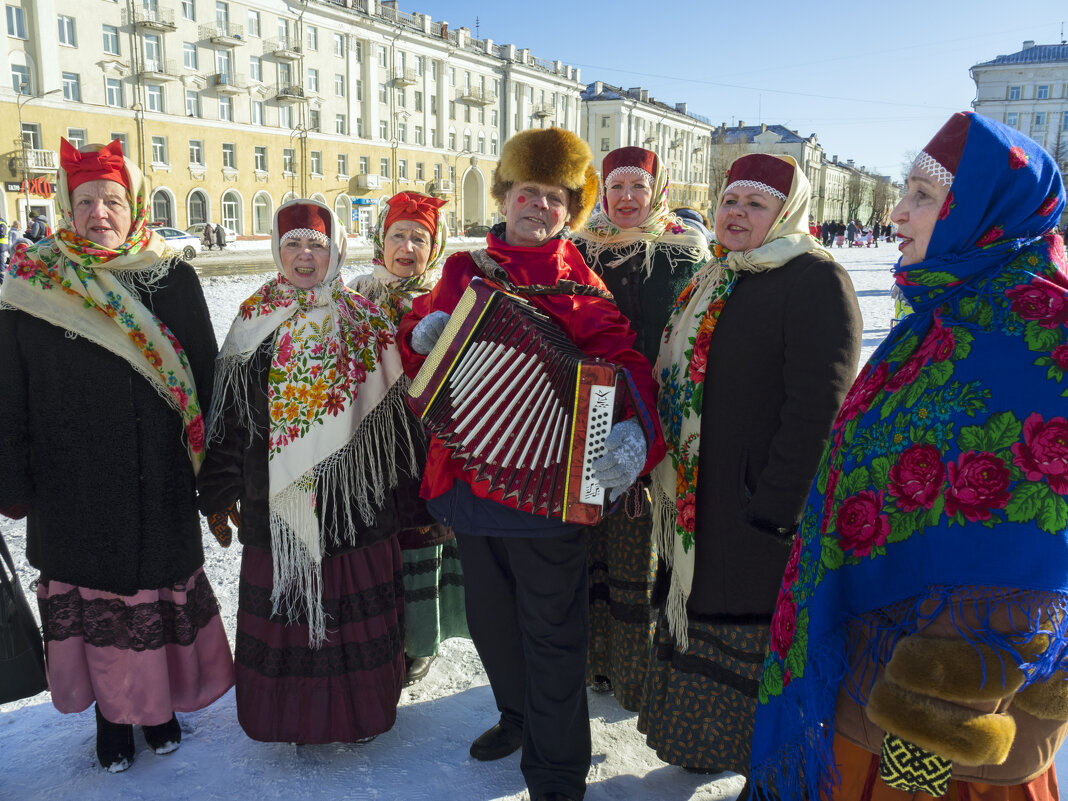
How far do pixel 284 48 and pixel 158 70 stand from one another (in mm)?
7080

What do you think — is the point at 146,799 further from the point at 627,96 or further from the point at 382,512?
the point at 627,96

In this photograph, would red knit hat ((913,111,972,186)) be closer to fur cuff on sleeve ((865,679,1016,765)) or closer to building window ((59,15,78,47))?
fur cuff on sleeve ((865,679,1016,765))

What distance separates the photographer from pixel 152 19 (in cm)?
3356

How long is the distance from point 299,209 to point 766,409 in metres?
1.75

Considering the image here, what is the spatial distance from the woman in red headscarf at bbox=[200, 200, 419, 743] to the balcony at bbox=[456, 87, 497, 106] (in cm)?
5124

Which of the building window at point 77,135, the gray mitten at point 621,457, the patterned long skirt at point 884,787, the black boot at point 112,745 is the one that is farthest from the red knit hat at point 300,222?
the building window at point 77,135

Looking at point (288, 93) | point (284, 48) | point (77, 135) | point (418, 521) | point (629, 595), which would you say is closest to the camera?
point (629, 595)

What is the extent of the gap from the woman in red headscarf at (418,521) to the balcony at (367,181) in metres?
42.5

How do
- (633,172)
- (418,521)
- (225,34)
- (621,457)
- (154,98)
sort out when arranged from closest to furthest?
(621,457)
(418,521)
(633,172)
(154,98)
(225,34)

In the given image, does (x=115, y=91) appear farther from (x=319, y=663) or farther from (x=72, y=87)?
(x=319, y=663)

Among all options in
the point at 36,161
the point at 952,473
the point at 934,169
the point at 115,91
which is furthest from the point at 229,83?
the point at 952,473

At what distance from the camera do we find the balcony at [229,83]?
36094mm

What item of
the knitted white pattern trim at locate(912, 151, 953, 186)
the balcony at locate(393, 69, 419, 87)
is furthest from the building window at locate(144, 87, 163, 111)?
the knitted white pattern trim at locate(912, 151, 953, 186)

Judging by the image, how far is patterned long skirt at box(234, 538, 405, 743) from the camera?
8.54ft
